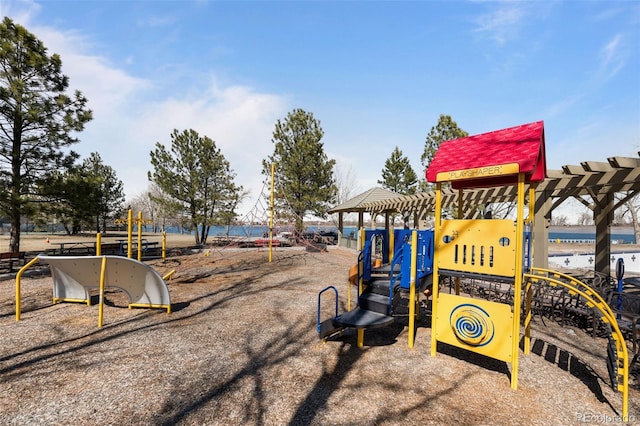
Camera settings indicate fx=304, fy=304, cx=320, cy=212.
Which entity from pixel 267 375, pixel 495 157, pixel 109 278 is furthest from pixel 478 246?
pixel 109 278

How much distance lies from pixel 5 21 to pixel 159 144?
12.3m

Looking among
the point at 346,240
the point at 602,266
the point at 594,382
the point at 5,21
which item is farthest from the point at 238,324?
the point at 346,240

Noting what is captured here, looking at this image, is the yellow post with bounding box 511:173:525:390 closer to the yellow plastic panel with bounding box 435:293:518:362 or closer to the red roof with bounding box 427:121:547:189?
the yellow plastic panel with bounding box 435:293:518:362

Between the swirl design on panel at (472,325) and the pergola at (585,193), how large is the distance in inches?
112

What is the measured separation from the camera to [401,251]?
604 centimetres

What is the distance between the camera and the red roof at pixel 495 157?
4281 millimetres

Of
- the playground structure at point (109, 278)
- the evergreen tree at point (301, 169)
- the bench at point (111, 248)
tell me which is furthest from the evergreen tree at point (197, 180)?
the playground structure at point (109, 278)

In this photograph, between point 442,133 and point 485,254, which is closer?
point 485,254

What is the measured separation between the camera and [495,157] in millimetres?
4551

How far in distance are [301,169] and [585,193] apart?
20.2m

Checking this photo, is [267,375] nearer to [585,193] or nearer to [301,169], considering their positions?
[585,193]

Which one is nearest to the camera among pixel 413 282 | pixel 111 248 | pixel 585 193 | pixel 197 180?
pixel 413 282

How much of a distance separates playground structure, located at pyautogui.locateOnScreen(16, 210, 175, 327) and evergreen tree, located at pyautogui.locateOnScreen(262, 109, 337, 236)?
19154mm

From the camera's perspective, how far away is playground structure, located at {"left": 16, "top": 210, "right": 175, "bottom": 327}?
21.9 feet
